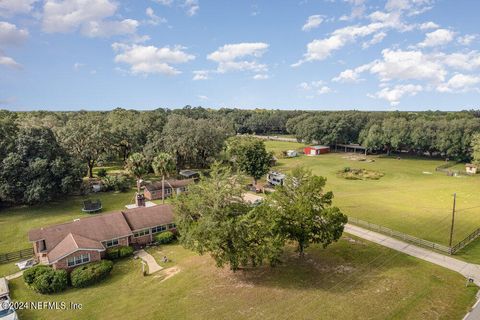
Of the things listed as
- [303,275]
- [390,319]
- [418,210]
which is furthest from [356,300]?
[418,210]

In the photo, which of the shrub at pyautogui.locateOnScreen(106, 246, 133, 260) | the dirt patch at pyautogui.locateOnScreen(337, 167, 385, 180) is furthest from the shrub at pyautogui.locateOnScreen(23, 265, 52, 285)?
the dirt patch at pyautogui.locateOnScreen(337, 167, 385, 180)

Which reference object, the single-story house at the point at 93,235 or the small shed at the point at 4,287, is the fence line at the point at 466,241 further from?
the small shed at the point at 4,287

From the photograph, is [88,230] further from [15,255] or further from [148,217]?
[15,255]

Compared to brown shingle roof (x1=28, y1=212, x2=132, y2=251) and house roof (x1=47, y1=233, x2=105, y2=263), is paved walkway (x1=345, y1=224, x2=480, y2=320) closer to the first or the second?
brown shingle roof (x1=28, y1=212, x2=132, y2=251)

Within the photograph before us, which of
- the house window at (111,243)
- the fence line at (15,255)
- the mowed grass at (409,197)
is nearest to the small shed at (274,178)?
the mowed grass at (409,197)

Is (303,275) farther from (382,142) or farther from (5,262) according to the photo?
(382,142)

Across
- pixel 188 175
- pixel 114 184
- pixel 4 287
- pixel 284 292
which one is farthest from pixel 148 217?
pixel 188 175
